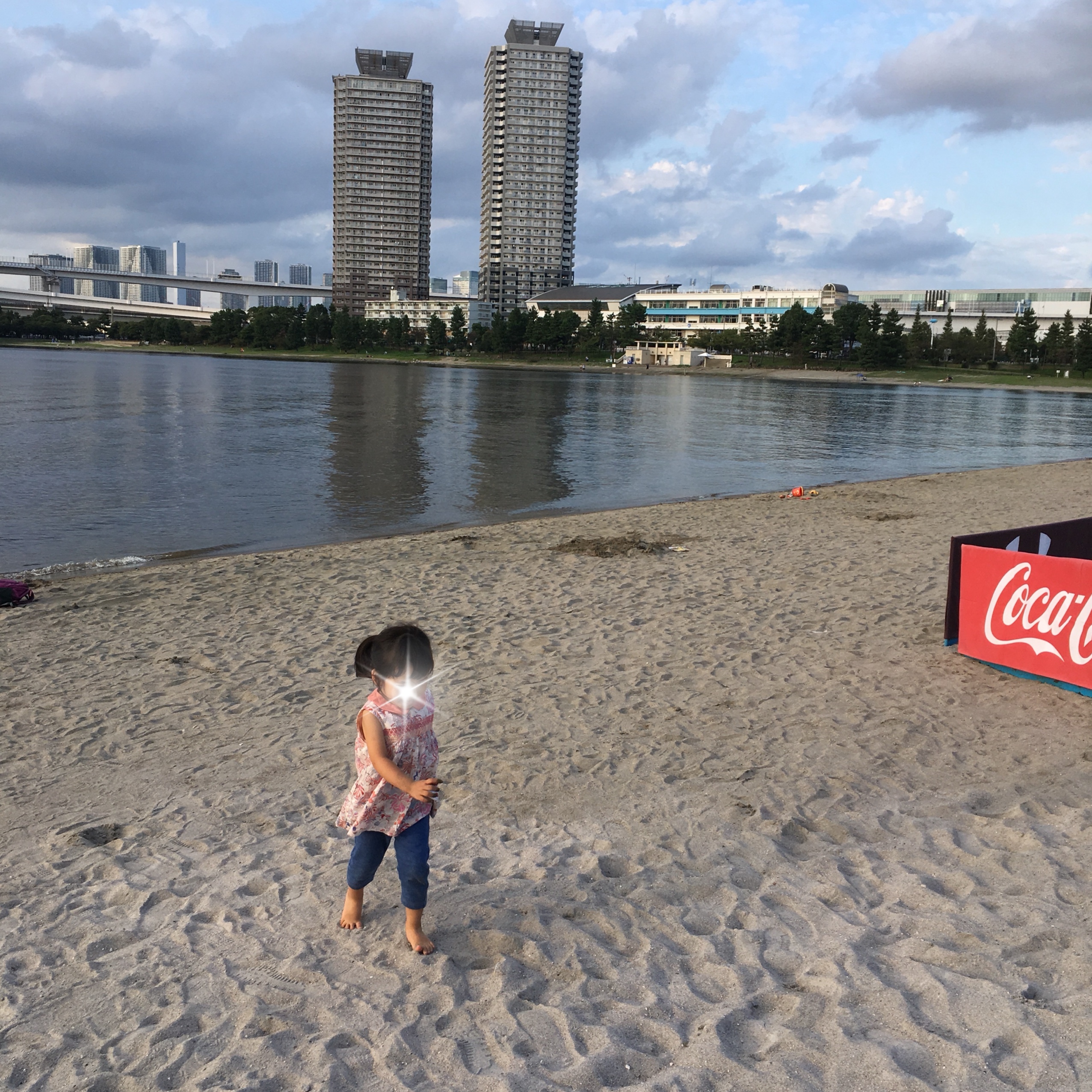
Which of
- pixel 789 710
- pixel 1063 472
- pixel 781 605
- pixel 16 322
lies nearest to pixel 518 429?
pixel 1063 472

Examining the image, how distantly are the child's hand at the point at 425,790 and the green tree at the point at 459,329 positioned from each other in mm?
165143

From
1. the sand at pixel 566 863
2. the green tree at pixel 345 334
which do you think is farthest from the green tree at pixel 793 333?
the sand at pixel 566 863

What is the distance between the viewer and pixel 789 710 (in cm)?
738

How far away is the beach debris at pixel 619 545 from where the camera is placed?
46.7 feet

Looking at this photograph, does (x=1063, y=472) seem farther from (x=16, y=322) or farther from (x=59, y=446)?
(x=16, y=322)

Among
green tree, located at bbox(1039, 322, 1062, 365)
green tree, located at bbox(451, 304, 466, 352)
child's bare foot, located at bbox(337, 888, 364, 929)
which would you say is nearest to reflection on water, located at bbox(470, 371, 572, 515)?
child's bare foot, located at bbox(337, 888, 364, 929)

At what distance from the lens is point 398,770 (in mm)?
3848

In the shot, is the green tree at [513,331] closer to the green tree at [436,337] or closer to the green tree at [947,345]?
the green tree at [436,337]

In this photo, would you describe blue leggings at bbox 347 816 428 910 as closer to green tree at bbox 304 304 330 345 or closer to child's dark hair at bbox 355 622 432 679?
child's dark hair at bbox 355 622 432 679

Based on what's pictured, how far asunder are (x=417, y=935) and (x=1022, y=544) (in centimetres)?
728

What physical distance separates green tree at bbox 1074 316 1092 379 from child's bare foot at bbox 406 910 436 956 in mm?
134841

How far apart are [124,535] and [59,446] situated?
17.6 m

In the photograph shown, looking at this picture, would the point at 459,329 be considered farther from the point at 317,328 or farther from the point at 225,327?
the point at 225,327

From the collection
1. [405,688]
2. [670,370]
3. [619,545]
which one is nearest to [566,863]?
[405,688]
